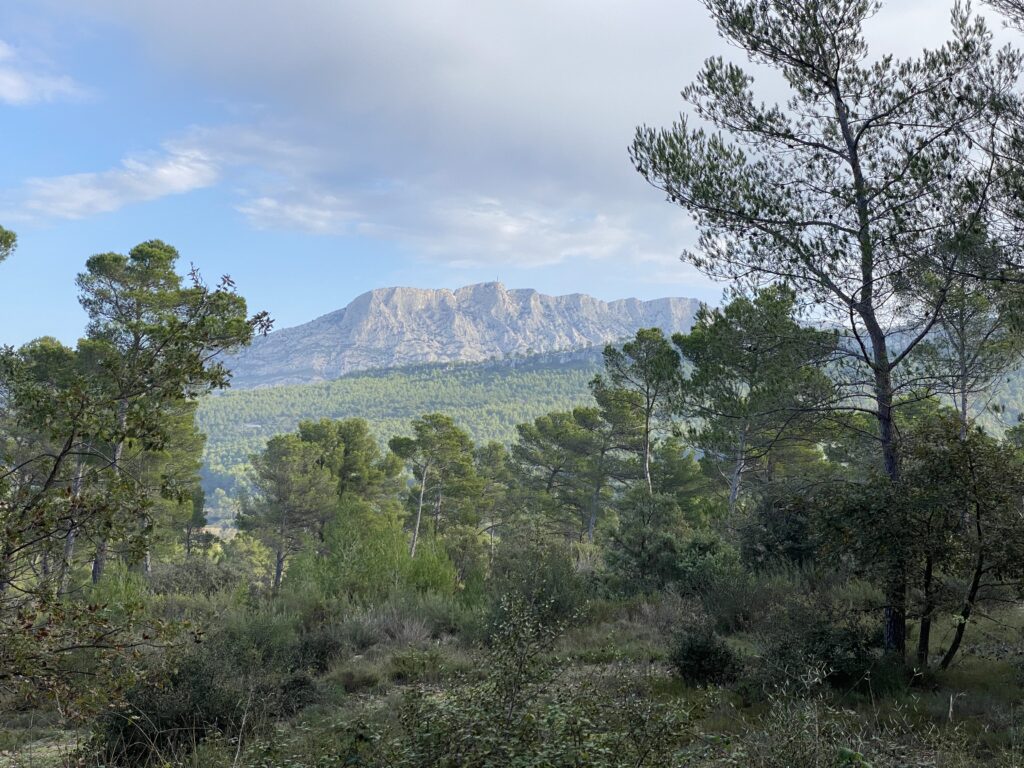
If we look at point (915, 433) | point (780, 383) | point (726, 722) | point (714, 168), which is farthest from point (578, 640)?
point (714, 168)

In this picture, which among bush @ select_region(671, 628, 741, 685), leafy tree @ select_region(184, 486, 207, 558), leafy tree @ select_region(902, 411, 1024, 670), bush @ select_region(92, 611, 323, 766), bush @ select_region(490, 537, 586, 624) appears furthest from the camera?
leafy tree @ select_region(184, 486, 207, 558)

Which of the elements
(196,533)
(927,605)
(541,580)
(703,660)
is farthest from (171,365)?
(196,533)

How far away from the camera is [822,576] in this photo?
9859 mm

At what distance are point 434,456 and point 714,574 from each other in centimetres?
2633

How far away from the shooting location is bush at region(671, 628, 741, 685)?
20.6ft

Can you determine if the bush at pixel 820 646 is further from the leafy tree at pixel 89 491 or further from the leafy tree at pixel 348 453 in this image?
the leafy tree at pixel 348 453

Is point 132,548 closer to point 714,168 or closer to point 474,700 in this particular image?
point 474,700

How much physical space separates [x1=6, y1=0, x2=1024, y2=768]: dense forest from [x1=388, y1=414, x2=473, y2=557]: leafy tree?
23.1 metres

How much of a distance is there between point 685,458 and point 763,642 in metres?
23.6

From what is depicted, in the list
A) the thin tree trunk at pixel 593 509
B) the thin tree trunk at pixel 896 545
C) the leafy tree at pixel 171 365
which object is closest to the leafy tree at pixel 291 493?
the thin tree trunk at pixel 593 509

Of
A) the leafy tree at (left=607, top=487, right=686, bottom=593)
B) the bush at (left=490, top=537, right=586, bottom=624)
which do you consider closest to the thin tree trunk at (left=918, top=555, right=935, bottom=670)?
the bush at (left=490, top=537, right=586, bottom=624)

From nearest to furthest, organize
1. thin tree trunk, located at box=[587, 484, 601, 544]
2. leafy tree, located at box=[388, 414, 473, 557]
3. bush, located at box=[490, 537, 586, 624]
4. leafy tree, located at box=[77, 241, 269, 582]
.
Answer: leafy tree, located at box=[77, 241, 269, 582] → bush, located at box=[490, 537, 586, 624] → thin tree trunk, located at box=[587, 484, 601, 544] → leafy tree, located at box=[388, 414, 473, 557]

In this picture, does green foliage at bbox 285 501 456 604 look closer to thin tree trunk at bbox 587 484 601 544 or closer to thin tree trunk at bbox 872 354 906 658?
thin tree trunk at bbox 872 354 906 658

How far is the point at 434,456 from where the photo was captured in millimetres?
35656
